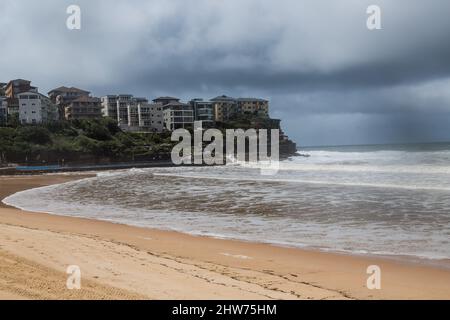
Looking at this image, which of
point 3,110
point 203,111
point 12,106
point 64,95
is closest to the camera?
point 3,110

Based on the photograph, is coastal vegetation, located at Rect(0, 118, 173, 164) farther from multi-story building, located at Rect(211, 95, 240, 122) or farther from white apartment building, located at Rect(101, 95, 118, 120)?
multi-story building, located at Rect(211, 95, 240, 122)

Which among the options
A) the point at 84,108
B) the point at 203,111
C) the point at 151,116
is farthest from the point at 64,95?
the point at 203,111

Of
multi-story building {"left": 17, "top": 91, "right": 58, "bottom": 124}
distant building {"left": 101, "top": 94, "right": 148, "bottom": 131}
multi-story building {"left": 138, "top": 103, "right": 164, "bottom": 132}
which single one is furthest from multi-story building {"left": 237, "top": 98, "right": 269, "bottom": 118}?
multi-story building {"left": 17, "top": 91, "right": 58, "bottom": 124}

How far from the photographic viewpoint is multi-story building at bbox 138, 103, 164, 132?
12281 cm

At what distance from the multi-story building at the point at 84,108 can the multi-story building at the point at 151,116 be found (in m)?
13.5

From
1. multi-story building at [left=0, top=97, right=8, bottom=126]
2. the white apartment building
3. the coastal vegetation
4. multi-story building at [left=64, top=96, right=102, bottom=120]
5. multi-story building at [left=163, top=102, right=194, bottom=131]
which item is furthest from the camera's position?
the white apartment building

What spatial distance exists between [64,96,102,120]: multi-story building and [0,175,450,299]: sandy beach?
106064 millimetres

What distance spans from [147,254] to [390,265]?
5272 millimetres

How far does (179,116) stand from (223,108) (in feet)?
64.1

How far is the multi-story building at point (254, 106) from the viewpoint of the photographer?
144 m

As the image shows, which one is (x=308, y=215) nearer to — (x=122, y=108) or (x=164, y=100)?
(x=122, y=108)

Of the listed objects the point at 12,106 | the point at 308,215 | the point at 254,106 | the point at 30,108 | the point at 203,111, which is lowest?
the point at 308,215

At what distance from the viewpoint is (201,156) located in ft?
301

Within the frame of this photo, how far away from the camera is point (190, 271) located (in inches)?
299
